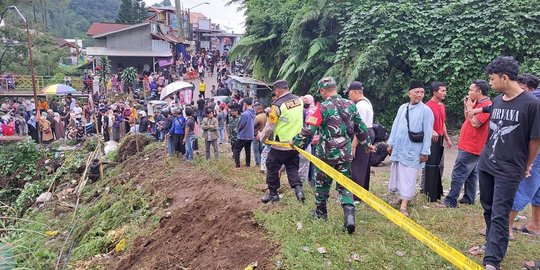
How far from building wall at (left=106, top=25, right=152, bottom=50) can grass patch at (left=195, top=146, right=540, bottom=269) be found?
32.3 meters

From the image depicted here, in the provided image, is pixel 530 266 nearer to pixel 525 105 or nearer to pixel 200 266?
pixel 525 105

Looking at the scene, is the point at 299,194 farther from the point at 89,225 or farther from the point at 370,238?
the point at 89,225

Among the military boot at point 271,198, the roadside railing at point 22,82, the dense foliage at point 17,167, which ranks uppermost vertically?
the roadside railing at point 22,82

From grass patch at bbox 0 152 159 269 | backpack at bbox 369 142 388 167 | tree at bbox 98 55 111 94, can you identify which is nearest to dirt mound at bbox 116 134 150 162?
grass patch at bbox 0 152 159 269

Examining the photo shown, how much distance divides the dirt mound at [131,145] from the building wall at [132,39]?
23.7m

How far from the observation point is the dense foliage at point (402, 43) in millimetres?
11633

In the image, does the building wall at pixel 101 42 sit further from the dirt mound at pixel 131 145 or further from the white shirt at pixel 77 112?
the dirt mound at pixel 131 145

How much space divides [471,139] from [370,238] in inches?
78.9

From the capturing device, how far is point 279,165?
5.79 meters

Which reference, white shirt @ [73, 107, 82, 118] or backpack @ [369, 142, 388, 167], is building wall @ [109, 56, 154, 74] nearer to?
white shirt @ [73, 107, 82, 118]

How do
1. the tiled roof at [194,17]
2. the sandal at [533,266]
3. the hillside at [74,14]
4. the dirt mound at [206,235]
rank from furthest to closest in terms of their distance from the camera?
the tiled roof at [194,17] → the hillside at [74,14] → the dirt mound at [206,235] → the sandal at [533,266]

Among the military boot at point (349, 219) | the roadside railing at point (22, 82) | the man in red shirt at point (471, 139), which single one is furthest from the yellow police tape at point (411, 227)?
the roadside railing at point (22, 82)

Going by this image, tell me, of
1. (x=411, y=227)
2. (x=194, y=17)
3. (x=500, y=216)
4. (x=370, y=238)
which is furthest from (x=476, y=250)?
(x=194, y=17)

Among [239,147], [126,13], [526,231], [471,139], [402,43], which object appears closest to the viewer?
[526,231]
